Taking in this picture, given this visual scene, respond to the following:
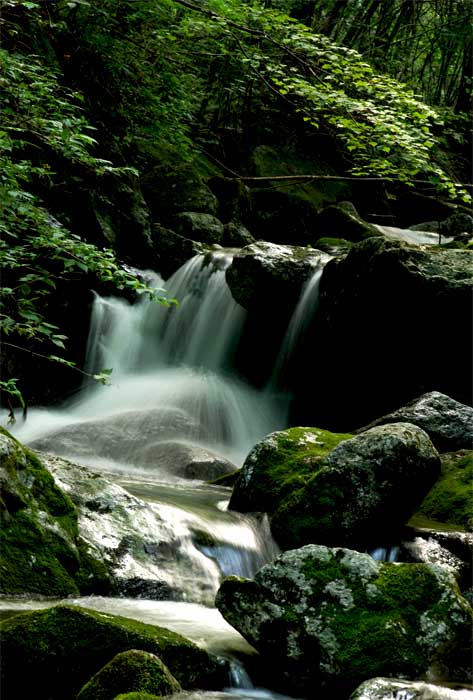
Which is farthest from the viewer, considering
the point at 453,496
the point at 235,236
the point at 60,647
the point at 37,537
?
the point at 235,236

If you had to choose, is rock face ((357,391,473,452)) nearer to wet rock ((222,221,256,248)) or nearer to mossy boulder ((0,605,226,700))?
mossy boulder ((0,605,226,700))

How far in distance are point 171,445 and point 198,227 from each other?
6444mm

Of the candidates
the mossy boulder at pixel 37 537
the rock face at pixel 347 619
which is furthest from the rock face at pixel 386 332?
the mossy boulder at pixel 37 537

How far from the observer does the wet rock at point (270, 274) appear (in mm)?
11188

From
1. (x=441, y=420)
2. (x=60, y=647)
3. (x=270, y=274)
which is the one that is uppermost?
(x=270, y=274)

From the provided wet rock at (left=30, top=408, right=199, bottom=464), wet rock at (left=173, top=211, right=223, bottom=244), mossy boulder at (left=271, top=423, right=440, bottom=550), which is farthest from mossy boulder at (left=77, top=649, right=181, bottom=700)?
wet rock at (left=173, top=211, right=223, bottom=244)

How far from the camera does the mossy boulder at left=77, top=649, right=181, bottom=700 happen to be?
9.24ft

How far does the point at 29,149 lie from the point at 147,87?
1994 millimetres

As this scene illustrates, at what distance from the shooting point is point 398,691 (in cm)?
319

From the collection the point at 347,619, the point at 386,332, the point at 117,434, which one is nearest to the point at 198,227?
the point at 386,332

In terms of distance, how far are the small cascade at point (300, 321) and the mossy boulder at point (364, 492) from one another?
17.9ft

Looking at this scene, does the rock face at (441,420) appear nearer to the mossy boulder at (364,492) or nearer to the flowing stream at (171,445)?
the mossy boulder at (364,492)

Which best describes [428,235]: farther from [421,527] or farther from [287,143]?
[421,527]

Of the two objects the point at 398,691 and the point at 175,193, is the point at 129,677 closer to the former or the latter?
the point at 398,691
